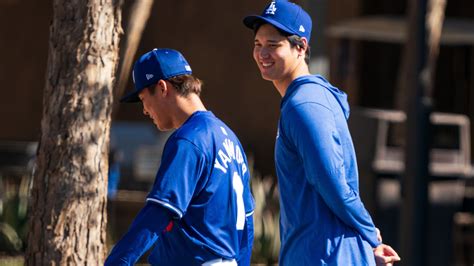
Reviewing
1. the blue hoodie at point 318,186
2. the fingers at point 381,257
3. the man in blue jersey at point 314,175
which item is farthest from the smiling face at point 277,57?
the fingers at point 381,257

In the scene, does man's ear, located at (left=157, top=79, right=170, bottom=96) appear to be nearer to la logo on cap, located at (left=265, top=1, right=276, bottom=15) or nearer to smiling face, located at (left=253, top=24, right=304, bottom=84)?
smiling face, located at (left=253, top=24, right=304, bottom=84)

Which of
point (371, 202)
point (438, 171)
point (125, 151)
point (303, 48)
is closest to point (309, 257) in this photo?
point (303, 48)

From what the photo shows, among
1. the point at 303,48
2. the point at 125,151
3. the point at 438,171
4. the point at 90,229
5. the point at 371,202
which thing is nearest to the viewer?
the point at 303,48

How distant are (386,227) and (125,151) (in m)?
8.72

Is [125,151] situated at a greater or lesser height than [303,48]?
lesser

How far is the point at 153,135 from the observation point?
63.3 feet

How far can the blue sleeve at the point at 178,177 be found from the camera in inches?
170

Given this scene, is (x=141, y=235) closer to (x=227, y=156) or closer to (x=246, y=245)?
(x=227, y=156)

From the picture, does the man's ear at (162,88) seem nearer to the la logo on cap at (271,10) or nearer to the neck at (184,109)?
the neck at (184,109)

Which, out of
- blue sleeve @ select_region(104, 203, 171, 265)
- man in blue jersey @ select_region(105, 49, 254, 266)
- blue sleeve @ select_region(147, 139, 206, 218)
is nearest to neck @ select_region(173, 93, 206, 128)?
man in blue jersey @ select_region(105, 49, 254, 266)

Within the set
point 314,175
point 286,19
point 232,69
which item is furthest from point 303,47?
point 232,69

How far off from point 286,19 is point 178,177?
0.81 metres

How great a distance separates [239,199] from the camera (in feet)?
15.1

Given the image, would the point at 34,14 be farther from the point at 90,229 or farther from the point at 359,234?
the point at 359,234
